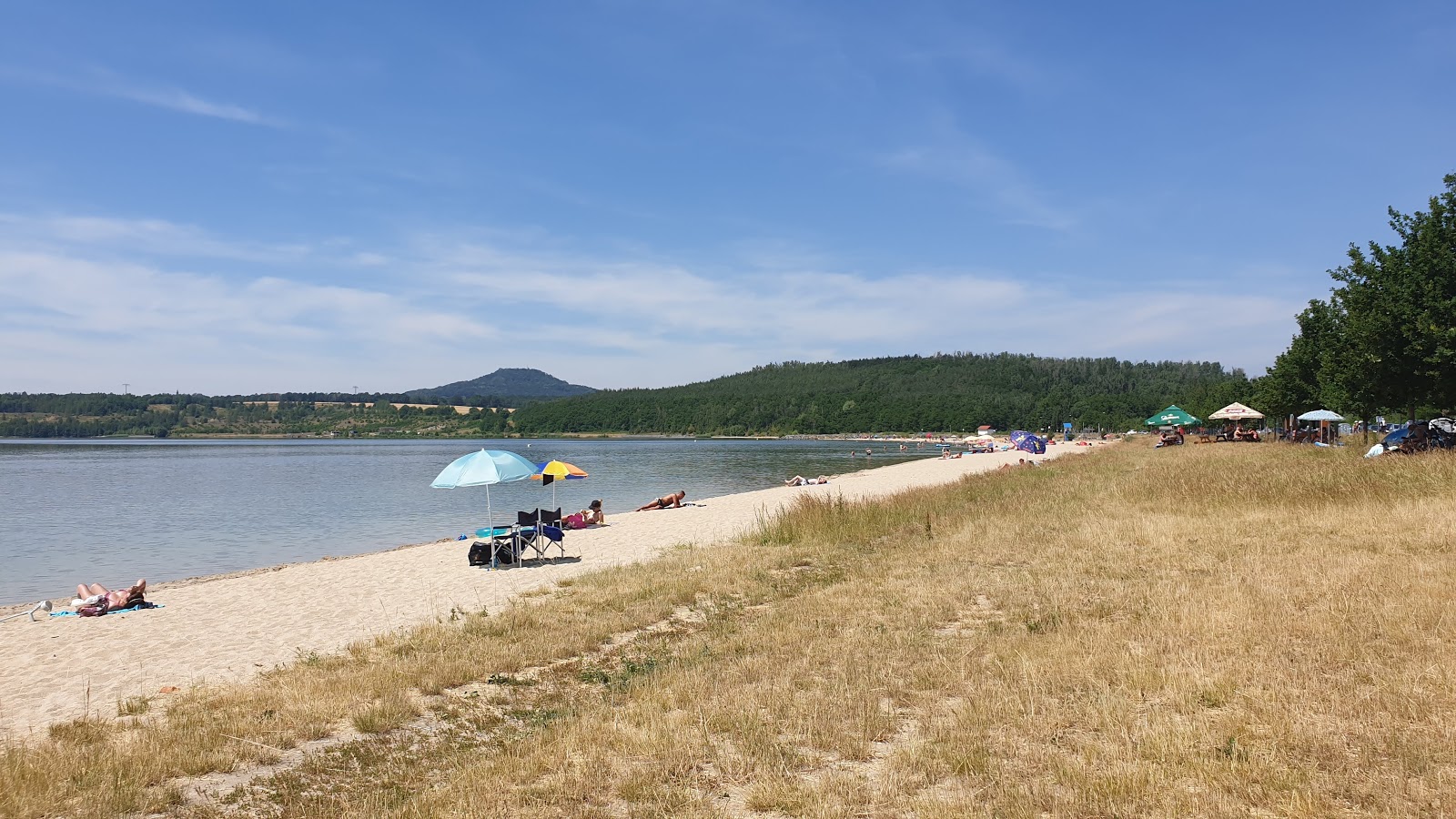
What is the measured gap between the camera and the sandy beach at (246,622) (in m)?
7.41

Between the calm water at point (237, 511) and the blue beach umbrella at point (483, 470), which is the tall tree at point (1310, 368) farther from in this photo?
the blue beach umbrella at point (483, 470)

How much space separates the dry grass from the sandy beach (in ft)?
4.27

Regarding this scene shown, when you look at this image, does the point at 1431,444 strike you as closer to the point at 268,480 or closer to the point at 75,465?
the point at 268,480

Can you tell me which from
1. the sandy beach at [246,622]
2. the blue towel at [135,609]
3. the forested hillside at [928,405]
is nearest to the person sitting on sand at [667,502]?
the sandy beach at [246,622]

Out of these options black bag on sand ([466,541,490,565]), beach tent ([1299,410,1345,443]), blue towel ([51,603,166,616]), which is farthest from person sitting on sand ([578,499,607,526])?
beach tent ([1299,410,1345,443])

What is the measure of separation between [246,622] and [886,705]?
9.10 metres

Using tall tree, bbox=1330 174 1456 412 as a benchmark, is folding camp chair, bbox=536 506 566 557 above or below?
below

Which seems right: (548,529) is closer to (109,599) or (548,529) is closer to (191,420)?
(109,599)

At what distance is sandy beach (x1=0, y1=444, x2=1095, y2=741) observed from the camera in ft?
24.3

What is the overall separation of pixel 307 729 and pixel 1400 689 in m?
6.47

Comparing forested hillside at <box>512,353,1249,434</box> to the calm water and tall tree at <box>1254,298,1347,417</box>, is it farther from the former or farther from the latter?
the calm water

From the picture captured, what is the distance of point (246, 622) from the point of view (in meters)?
10.5

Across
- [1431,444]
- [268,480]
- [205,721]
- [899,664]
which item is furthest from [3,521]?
[1431,444]

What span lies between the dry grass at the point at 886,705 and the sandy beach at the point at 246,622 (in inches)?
51.2
